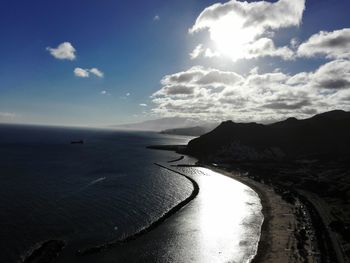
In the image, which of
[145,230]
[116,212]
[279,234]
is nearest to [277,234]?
[279,234]

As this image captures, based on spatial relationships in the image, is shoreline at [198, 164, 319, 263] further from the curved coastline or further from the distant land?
the curved coastline

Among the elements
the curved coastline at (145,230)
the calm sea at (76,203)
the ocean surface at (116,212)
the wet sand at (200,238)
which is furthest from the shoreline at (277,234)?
the calm sea at (76,203)

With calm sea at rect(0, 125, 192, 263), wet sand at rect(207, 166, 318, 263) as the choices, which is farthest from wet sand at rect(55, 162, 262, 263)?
calm sea at rect(0, 125, 192, 263)

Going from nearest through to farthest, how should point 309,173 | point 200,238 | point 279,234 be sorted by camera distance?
point 200,238 → point 279,234 → point 309,173

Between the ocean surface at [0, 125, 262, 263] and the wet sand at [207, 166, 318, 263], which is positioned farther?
the ocean surface at [0, 125, 262, 263]

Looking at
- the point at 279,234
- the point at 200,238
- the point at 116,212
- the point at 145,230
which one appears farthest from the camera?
the point at 116,212

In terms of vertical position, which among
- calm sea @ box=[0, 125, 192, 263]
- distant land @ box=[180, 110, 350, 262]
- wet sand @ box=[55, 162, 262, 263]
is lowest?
wet sand @ box=[55, 162, 262, 263]

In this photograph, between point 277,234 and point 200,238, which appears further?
point 277,234

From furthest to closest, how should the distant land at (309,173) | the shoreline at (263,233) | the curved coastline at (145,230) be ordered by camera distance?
the distant land at (309,173) < the shoreline at (263,233) < the curved coastline at (145,230)

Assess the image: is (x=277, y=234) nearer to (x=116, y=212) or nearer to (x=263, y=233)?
(x=263, y=233)

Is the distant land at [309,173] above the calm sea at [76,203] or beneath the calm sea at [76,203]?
above

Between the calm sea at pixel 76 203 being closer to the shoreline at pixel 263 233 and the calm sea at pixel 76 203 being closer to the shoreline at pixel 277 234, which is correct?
the shoreline at pixel 263 233
